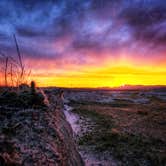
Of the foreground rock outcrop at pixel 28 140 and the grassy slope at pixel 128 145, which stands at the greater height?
the foreground rock outcrop at pixel 28 140

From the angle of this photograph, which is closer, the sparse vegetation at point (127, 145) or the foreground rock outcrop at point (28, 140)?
the foreground rock outcrop at point (28, 140)

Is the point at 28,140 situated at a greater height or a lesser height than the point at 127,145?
greater

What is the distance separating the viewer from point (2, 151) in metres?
3.35

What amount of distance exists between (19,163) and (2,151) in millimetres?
336

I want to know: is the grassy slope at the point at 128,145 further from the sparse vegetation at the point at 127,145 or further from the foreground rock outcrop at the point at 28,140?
the foreground rock outcrop at the point at 28,140

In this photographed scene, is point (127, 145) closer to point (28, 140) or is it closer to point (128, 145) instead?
point (128, 145)

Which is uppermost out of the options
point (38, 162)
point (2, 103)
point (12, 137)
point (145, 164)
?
point (2, 103)

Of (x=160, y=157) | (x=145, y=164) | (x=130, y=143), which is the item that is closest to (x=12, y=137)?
(x=145, y=164)

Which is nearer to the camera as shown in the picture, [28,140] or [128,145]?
[28,140]

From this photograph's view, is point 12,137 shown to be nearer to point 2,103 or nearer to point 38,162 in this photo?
point 38,162

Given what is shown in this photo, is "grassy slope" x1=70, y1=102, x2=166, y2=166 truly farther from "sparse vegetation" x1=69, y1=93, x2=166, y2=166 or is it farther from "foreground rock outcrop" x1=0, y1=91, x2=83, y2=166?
"foreground rock outcrop" x1=0, y1=91, x2=83, y2=166

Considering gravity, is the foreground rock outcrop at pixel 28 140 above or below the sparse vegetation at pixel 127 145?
above

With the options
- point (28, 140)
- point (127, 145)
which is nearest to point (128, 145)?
point (127, 145)

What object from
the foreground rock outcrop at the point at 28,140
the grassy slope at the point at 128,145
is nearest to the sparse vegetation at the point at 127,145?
the grassy slope at the point at 128,145
